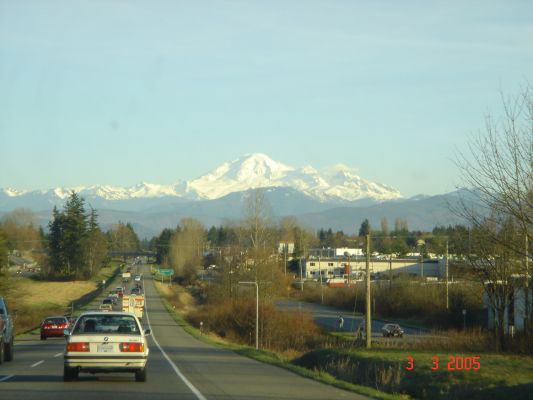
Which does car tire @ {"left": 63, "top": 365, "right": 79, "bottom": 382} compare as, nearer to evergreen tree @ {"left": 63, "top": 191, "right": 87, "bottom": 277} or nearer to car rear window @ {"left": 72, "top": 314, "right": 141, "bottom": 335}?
car rear window @ {"left": 72, "top": 314, "right": 141, "bottom": 335}

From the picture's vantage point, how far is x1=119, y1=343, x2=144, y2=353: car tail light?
18.0 metres

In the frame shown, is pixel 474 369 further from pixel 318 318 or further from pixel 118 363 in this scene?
pixel 318 318

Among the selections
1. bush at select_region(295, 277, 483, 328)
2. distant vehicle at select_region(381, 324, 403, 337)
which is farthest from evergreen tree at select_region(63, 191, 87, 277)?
distant vehicle at select_region(381, 324, 403, 337)

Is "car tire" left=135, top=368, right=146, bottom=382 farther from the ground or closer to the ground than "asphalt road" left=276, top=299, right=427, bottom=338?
farther from the ground

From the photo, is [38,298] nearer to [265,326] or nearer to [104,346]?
[265,326]

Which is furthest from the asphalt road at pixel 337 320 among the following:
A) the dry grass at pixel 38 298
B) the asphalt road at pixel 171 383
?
the asphalt road at pixel 171 383

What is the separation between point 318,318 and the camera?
75875mm

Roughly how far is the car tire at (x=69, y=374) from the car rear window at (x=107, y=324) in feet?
2.84

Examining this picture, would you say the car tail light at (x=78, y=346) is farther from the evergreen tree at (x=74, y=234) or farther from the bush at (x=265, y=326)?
the evergreen tree at (x=74, y=234)

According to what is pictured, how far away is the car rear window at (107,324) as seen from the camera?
61.0 ft

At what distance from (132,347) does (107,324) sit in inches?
46.0

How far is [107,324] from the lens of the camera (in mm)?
18891

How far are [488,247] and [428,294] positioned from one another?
1572 inches

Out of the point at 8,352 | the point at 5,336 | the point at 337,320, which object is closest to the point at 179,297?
the point at 337,320
